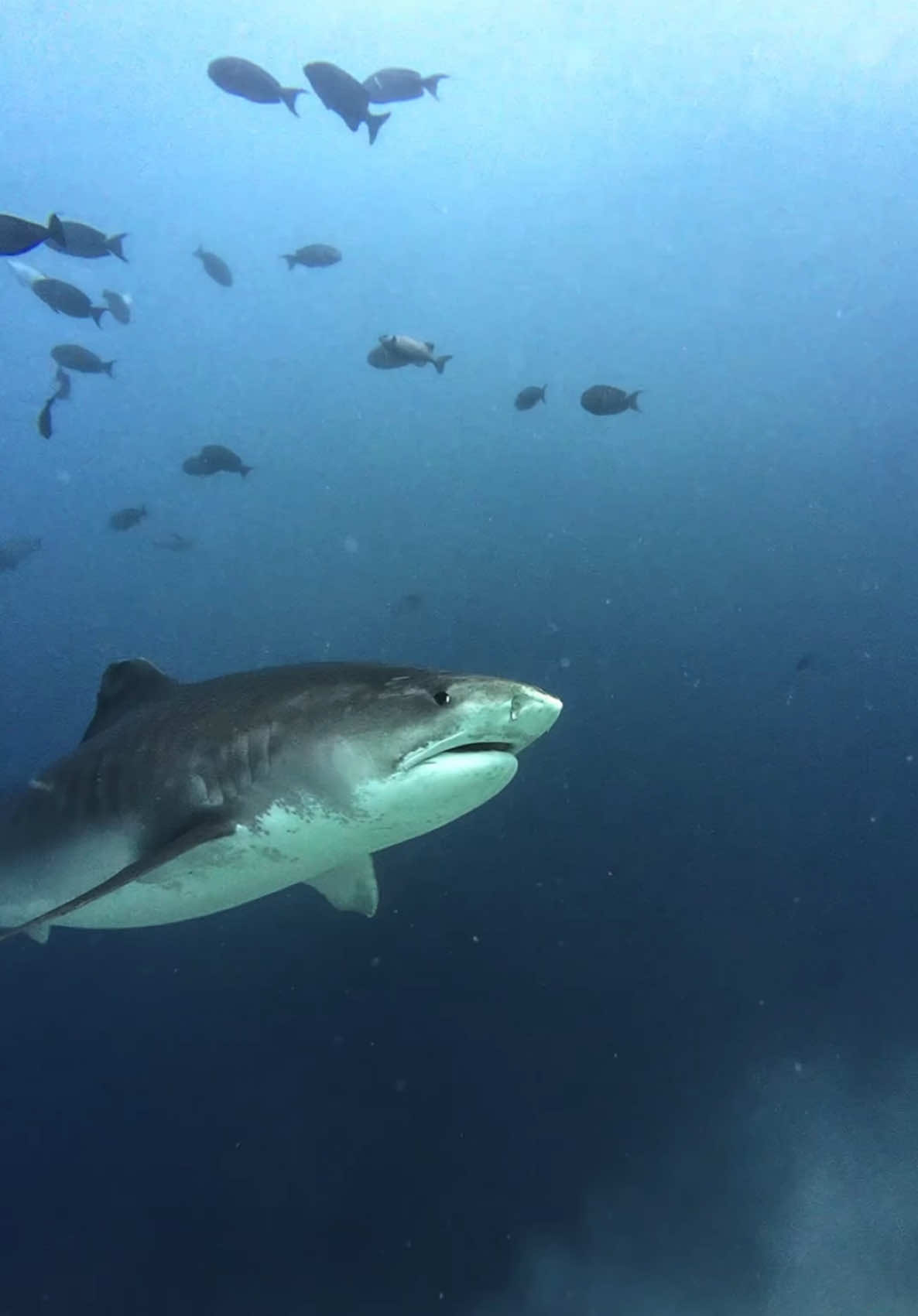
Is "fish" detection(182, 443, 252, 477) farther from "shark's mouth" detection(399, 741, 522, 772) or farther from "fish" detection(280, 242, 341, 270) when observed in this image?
"shark's mouth" detection(399, 741, 522, 772)

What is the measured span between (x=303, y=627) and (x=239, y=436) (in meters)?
37.7

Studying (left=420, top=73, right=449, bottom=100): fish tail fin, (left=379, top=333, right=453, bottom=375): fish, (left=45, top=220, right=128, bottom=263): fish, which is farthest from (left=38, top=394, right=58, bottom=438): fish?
(left=420, top=73, right=449, bottom=100): fish tail fin

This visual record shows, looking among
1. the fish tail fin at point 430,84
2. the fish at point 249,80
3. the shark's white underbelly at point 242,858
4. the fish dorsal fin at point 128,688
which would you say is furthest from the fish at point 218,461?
the shark's white underbelly at point 242,858

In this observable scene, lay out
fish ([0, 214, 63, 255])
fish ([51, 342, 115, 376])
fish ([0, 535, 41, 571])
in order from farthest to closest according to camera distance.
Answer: fish ([0, 535, 41, 571])
fish ([51, 342, 115, 376])
fish ([0, 214, 63, 255])

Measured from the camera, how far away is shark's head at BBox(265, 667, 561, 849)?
8.28ft

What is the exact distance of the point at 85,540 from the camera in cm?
5391

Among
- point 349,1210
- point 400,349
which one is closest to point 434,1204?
point 349,1210

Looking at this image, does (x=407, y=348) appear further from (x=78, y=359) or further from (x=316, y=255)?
(x=78, y=359)

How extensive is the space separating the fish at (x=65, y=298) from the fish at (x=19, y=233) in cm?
418

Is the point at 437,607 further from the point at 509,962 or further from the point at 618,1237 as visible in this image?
the point at 618,1237

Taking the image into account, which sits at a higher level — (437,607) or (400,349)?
(400,349)

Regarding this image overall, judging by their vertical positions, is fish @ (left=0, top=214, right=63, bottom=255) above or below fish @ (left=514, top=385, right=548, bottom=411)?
above

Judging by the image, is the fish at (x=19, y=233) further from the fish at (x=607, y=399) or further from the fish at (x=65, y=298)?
the fish at (x=607, y=399)

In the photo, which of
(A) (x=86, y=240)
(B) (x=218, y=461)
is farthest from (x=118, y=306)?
(A) (x=86, y=240)
